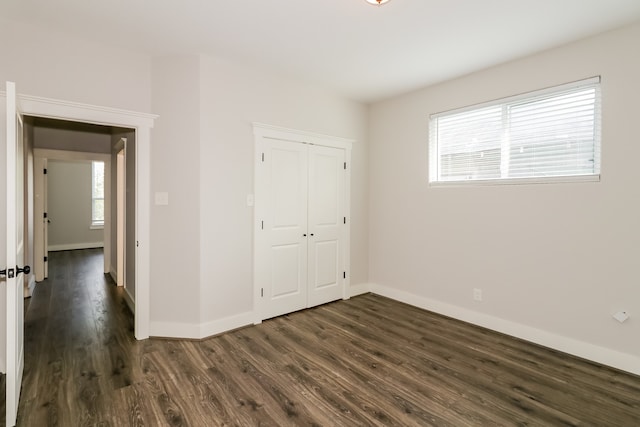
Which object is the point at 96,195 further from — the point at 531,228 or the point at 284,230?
the point at 531,228

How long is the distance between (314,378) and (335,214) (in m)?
2.29

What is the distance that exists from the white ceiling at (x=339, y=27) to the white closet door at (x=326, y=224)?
4.02 ft

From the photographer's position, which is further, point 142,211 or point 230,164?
point 230,164

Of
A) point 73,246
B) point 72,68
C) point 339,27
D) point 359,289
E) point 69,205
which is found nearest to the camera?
point 339,27

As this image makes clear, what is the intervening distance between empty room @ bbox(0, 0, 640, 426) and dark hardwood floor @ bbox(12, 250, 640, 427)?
0.02 metres

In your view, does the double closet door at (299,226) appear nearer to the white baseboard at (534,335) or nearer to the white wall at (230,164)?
the white wall at (230,164)

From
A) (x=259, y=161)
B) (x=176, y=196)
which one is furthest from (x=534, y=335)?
(x=176, y=196)

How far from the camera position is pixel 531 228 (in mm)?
3137

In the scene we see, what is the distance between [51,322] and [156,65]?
3.07m

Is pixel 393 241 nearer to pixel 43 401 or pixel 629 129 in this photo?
pixel 629 129

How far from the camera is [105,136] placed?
5.59 metres

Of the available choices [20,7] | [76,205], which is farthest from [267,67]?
[76,205]

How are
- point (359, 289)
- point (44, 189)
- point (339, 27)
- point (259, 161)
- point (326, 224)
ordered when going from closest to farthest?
point (339, 27) → point (259, 161) → point (326, 224) → point (359, 289) → point (44, 189)

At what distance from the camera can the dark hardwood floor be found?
207 centimetres
